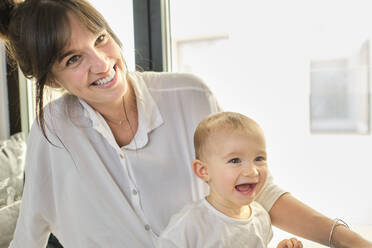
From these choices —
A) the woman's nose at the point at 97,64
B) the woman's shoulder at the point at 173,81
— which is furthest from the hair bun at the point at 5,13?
the woman's shoulder at the point at 173,81

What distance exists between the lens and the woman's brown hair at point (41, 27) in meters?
1.06

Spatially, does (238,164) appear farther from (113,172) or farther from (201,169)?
(113,172)

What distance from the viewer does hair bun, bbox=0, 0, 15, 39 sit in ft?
3.89

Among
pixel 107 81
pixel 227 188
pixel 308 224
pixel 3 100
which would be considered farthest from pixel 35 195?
pixel 3 100

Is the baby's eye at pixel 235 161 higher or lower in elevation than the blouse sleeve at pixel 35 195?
higher

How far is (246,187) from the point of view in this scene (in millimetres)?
931

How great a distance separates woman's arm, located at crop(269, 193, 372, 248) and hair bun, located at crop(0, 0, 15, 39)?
1.06 meters

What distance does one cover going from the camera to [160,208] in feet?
4.05

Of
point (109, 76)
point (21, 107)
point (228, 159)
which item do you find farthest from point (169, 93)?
point (21, 107)

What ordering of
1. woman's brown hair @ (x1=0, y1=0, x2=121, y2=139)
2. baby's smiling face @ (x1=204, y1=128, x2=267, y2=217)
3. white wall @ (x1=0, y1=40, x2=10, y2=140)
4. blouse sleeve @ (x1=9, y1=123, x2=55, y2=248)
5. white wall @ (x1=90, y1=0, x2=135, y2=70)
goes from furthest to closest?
white wall @ (x1=0, y1=40, x2=10, y2=140)
white wall @ (x1=90, y1=0, x2=135, y2=70)
blouse sleeve @ (x1=9, y1=123, x2=55, y2=248)
woman's brown hair @ (x1=0, y1=0, x2=121, y2=139)
baby's smiling face @ (x1=204, y1=128, x2=267, y2=217)

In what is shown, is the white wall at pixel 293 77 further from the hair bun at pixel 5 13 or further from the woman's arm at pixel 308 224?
the hair bun at pixel 5 13

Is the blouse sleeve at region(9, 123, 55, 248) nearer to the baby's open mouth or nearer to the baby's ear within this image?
the baby's ear

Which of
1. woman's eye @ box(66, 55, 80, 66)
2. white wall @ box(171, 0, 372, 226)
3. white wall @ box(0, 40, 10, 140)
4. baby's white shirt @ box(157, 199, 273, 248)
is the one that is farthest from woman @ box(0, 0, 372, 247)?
white wall @ box(0, 40, 10, 140)

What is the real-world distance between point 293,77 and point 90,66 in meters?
0.85
